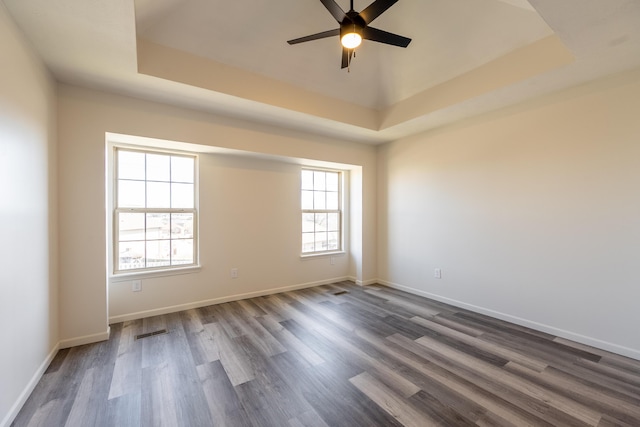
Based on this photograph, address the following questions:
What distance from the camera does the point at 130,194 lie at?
3248mm

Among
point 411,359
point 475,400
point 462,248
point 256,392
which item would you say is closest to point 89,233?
point 256,392

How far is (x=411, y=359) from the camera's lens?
232 cm

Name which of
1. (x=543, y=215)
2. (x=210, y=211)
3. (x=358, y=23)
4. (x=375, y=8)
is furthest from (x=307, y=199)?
(x=543, y=215)

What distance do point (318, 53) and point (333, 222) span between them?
288 centimetres

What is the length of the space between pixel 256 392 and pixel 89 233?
227 cm

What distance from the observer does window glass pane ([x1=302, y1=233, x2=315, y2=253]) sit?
4640 mm

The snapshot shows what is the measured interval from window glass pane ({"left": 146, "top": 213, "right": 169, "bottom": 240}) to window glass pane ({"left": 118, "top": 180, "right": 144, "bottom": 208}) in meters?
0.20

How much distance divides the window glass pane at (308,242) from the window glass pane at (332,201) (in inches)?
26.9

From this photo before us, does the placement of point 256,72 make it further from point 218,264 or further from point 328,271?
point 328,271

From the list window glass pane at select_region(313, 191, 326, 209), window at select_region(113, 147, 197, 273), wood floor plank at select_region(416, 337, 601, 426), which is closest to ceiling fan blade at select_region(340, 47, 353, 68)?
window at select_region(113, 147, 197, 273)

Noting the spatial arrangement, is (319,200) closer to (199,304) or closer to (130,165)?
(199,304)

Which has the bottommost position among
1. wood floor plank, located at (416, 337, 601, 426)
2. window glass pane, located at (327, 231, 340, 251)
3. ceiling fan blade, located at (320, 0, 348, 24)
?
wood floor plank, located at (416, 337, 601, 426)

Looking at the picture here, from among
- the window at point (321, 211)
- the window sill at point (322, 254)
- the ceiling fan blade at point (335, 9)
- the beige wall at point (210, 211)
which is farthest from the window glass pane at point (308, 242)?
the ceiling fan blade at point (335, 9)

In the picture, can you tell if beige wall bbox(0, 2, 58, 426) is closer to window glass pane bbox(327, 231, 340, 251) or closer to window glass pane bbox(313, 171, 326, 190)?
window glass pane bbox(313, 171, 326, 190)
